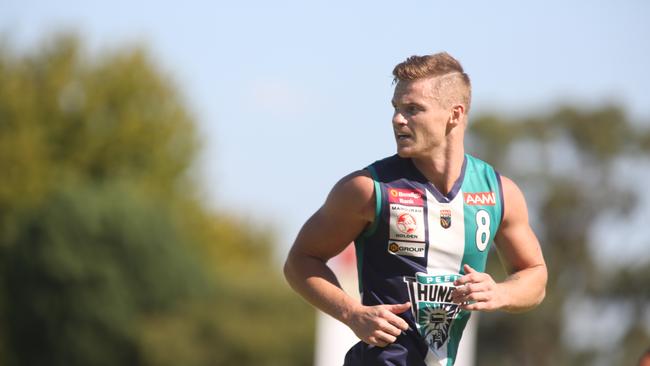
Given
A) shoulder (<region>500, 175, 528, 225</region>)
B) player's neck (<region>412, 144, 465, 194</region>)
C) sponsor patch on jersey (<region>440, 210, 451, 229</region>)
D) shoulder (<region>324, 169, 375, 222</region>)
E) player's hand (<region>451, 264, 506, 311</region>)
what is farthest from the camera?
shoulder (<region>500, 175, 528, 225</region>)

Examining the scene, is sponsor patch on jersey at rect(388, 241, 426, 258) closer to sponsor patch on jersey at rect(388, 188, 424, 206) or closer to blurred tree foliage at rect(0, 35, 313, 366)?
sponsor patch on jersey at rect(388, 188, 424, 206)

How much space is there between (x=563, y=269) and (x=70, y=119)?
25.9 m

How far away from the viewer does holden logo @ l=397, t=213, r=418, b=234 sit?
24.2 feet

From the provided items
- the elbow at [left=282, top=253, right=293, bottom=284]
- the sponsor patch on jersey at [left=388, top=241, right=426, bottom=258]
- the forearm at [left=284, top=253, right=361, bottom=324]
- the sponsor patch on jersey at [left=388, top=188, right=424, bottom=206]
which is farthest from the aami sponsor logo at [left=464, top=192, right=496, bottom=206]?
the elbow at [left=282, top=253, right=293, bottom=284]

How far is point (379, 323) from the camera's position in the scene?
279 inches

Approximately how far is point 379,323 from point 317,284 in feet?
1.89

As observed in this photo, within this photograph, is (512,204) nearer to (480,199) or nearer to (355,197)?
(480,199)

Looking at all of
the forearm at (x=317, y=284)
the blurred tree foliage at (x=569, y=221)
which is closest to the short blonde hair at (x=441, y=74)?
the forearm at (x=317, y=284)

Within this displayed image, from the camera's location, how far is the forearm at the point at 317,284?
738 centimetres

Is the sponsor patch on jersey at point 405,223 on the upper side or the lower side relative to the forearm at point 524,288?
upper

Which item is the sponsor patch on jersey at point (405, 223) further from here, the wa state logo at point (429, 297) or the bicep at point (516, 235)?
the bicep at point (516, 235)

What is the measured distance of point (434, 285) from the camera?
7.40 m

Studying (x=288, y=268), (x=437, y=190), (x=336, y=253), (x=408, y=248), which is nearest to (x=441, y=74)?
(x=437, y=190)

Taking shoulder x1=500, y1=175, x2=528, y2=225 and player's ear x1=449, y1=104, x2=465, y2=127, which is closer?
player's ear x1=449, y1=104, x2=465, y2=127
